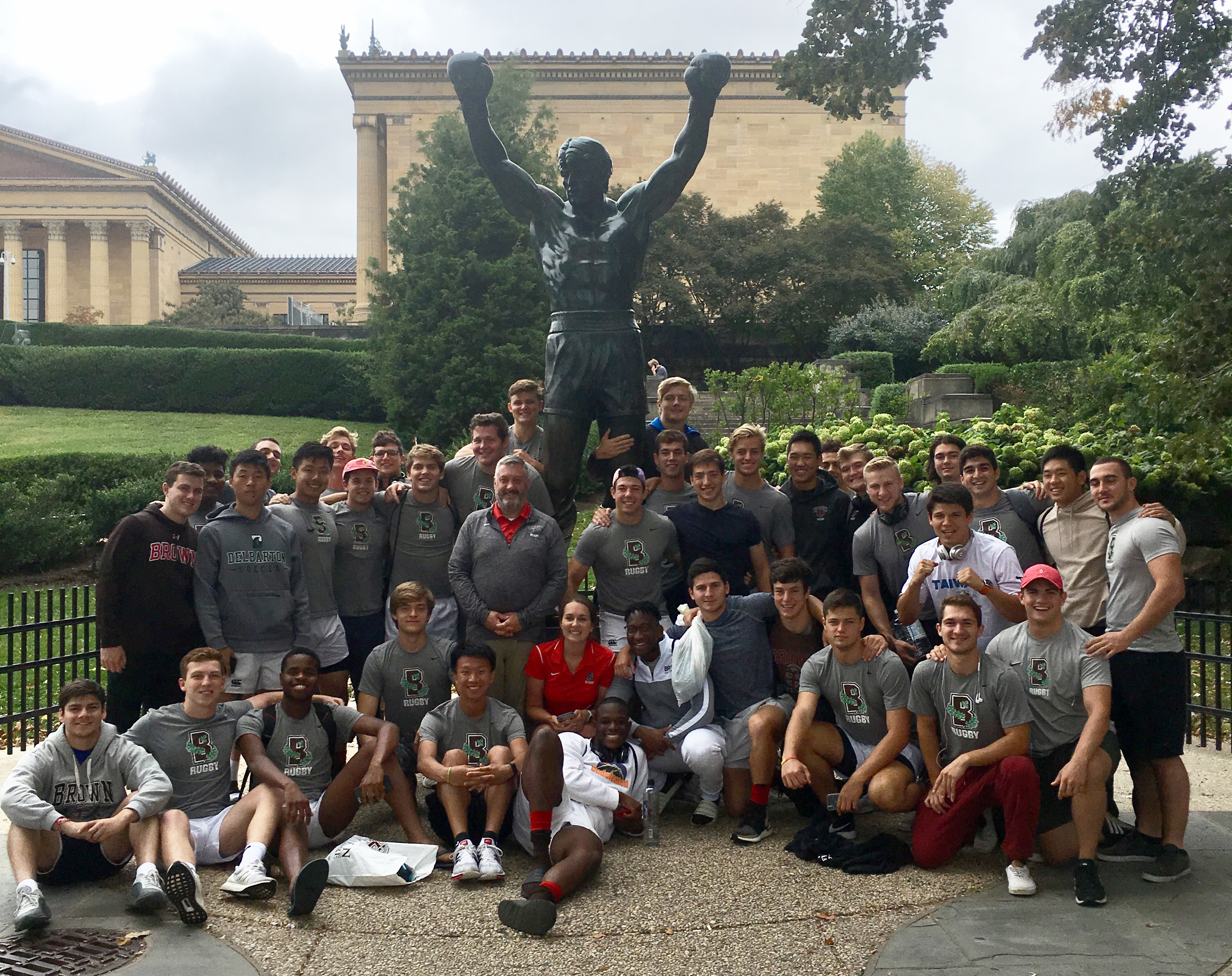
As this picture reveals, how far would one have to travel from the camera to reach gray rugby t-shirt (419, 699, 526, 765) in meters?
5.16

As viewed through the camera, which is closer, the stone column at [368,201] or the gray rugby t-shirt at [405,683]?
the gray rugby t-shirt at [405,683]

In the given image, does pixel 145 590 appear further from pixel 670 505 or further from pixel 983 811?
pixel 983 811

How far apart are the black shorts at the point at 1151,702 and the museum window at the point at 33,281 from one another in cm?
5090

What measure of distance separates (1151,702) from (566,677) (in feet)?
8.89

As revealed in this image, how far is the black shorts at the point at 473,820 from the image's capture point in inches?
198

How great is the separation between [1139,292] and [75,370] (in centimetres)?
2305

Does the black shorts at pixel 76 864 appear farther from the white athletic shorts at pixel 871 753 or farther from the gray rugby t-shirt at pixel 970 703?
the gray rugby t-shirt at pixel 970 703

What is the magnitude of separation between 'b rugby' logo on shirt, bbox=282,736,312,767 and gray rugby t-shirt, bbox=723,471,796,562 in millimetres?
2549

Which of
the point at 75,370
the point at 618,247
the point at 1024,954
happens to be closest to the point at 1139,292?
the point at 618,247

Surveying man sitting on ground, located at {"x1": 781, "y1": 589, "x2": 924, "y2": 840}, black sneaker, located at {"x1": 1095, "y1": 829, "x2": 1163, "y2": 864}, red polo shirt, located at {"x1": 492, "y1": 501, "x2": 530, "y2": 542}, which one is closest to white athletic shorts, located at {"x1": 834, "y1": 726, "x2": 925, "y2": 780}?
man sitting on ground, located at {"x1": 781, "y1": 589, "x2": 924, "y2": 840}

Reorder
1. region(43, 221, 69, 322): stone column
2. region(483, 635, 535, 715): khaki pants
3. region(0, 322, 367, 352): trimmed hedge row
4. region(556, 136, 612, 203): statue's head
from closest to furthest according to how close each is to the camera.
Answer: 1. region(483, 635, 535, 715): khaki pants
2. region(556, 136, 612, 203): statue's head
3. region(0, 322, 367, 352): trimmed hedge row
4. region(43, 221, 69, 322): stone column

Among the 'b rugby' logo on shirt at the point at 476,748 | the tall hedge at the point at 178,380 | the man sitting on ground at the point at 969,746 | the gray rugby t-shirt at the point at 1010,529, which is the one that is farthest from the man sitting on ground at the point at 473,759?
the tall hedge at the point at 178,380

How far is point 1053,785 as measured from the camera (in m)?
4.76

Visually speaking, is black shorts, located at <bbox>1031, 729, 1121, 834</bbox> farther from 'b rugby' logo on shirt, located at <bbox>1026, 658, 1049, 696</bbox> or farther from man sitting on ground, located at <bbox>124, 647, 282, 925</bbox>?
man sitting on ground, located at <bbox>124, 647, 282, 925</bbox>
